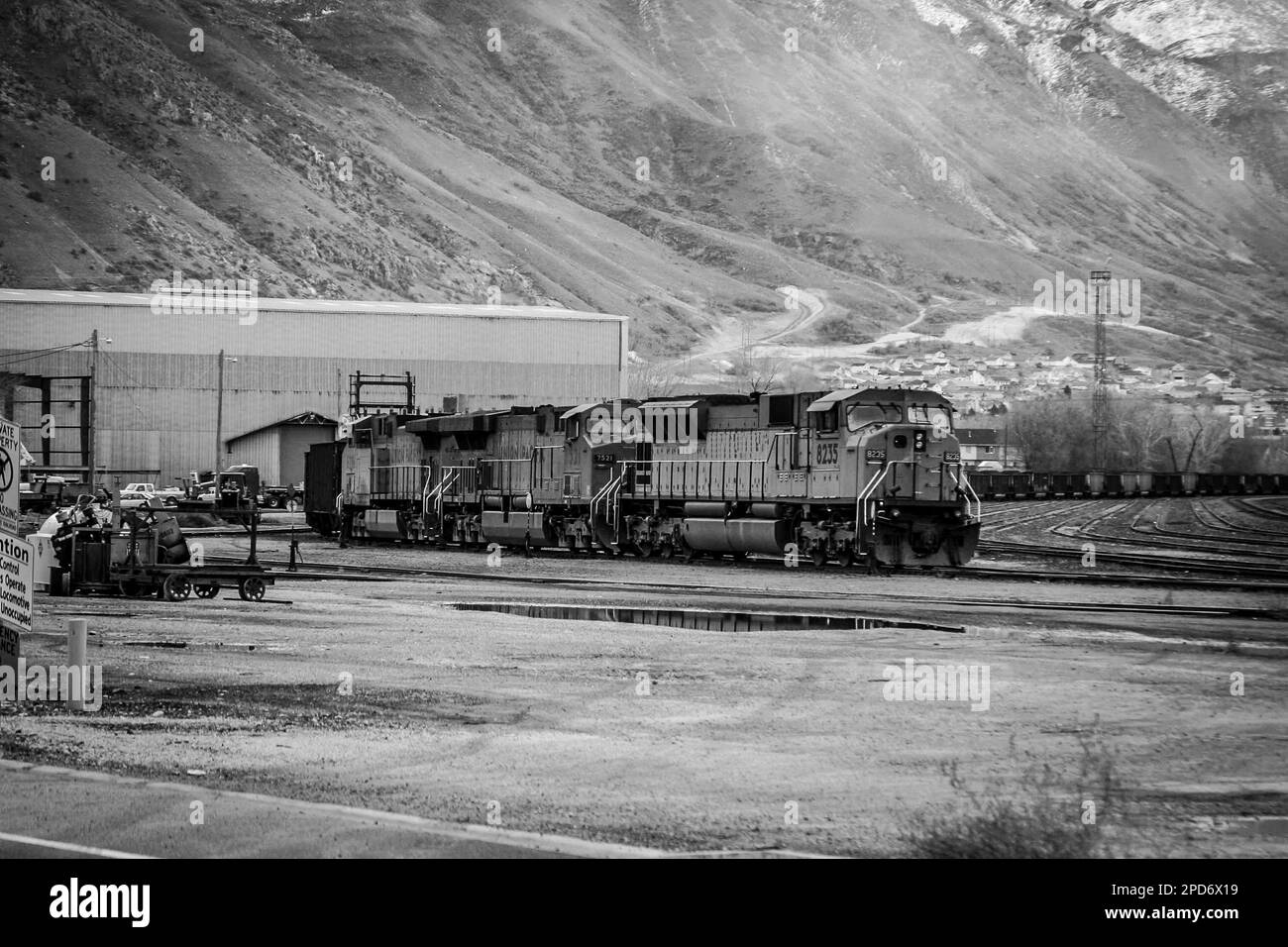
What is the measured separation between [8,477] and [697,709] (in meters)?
6.45

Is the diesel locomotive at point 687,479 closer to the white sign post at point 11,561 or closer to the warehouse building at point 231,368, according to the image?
the white sign post at point 11,561

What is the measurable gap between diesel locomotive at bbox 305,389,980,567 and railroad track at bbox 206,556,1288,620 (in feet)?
6.94

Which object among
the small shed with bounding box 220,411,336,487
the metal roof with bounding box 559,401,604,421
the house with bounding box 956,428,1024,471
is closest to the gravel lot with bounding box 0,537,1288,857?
the metal roof with bounding box 559,401,604,421

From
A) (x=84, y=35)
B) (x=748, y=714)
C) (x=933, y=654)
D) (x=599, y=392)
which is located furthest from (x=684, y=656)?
(x=84, y=35)

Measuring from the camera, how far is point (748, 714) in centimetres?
1438

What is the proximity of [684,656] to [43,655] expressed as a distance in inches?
274

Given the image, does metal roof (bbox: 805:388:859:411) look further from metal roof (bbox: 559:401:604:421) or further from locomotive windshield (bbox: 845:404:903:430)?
metal roof (bbox: 559:401:604:421)

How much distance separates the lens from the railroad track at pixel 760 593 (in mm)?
24016

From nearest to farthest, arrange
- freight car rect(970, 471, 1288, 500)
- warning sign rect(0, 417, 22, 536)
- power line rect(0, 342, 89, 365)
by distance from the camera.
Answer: warning sign rect(0, 417, 22, 536) → power line rect(0, 342, 89, 365) → freight car rect(970, 471, 1288, 500)

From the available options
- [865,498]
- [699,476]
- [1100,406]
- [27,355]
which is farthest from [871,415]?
[1100,406]

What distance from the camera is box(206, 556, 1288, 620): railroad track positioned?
24.0 meters

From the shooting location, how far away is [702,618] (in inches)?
915

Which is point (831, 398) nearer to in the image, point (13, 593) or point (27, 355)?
point (13, 593)
